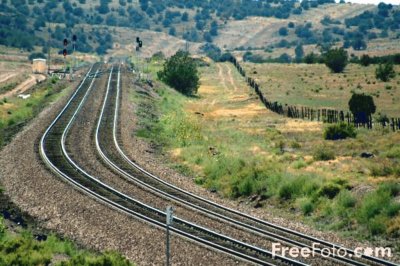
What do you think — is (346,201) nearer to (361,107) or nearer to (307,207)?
(307,207)

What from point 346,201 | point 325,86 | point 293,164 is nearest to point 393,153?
point 293,164

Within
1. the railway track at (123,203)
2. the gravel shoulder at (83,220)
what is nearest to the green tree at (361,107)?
the railway track at (123,203)

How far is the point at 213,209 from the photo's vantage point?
26438mm

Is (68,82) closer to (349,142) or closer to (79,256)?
(349,142)

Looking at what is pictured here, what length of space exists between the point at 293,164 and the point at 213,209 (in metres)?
9.75

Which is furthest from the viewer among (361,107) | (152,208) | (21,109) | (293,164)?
(21,109)

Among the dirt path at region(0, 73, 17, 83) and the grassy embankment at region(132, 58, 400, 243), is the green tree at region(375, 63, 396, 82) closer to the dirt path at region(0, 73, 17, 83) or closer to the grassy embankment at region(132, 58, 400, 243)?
the grassy embankment at region(132, 58, 400, 243)

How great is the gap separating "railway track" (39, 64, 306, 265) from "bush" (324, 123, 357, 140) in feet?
59.8

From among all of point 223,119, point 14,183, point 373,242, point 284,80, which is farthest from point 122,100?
point 284,80

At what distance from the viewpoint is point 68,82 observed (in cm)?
8569

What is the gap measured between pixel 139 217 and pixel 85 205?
112 inches

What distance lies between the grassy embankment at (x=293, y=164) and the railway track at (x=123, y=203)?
4.78 meters

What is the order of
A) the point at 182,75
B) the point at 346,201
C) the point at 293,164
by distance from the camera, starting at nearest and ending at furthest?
the point at 346,201
the point at 293,164
the point at 182,75

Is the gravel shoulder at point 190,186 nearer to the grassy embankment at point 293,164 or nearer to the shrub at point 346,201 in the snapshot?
the grassy embankment at point 293,164
